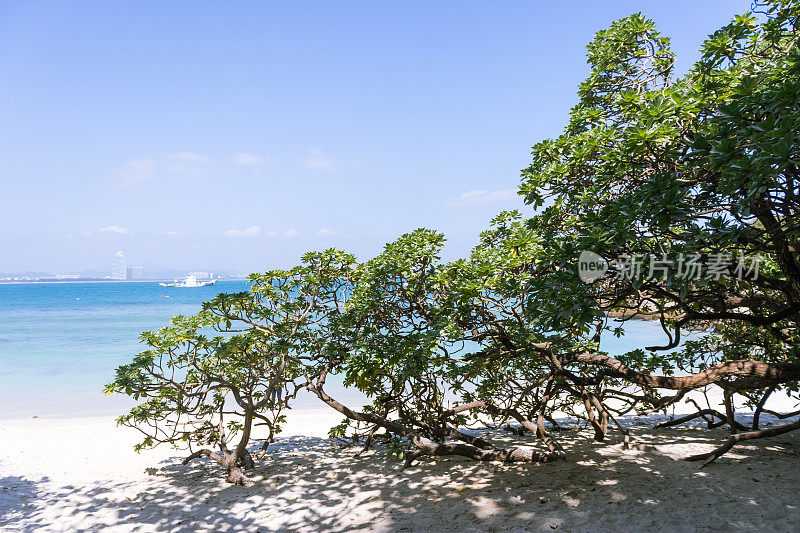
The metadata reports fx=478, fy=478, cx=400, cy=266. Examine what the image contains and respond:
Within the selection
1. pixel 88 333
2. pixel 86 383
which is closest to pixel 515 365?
pixel 86 383

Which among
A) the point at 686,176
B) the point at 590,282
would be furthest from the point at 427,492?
the point at 686,176

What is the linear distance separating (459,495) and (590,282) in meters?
2.73

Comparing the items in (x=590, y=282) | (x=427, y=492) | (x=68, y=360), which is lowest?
(x=68, y=360)

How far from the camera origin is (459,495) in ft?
16.4

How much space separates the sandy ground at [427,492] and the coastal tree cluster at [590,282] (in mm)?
383

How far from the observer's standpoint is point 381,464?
20.8 ft

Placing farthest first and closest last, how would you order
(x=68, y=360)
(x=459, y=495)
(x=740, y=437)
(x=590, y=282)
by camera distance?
(x=68, y=360), (x=459, y=495), (x=740, y=437), (x=590, y=282)

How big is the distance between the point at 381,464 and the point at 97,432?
21.4 ft

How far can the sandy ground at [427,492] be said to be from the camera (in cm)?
421

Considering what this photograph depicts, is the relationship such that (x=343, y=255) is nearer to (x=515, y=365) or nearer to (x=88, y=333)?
(x=515, y=365)

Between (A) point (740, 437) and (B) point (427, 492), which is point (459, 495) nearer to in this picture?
(B) point (427, 492)

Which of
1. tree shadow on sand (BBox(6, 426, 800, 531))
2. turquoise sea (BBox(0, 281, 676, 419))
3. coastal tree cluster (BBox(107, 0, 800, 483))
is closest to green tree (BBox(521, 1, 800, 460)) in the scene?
coastal tree cluster (BBox(107, 0, 800, 483))

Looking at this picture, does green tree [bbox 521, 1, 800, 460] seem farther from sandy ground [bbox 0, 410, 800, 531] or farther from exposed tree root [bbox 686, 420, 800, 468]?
sandy ground [bbox 0, 410, 800, 531]

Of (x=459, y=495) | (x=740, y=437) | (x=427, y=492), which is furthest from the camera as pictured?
(x=427, y=492)
